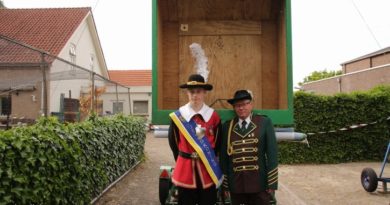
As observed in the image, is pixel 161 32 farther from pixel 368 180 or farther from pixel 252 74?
pixel 368 180

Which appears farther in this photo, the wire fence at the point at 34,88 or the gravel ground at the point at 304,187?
the gravel ground at the point at 304,187

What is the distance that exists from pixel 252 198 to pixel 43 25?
2083cm

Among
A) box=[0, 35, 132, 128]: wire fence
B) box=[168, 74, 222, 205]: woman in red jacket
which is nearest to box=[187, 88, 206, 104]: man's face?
box=[168, 74, 222, 205]: woman in red jacket

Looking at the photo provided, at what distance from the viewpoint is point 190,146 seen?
128 inches

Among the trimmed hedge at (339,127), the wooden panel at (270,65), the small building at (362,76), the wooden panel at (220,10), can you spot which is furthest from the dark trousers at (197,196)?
the small building at (362,76)

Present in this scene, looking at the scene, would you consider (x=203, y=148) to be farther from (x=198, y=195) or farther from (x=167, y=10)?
(x=167, y=10)

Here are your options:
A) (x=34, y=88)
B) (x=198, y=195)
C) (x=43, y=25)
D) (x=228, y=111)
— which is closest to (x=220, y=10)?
(x=228, y=111)

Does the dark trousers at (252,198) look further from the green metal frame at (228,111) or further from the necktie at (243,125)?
the green metal frame at (228,111)

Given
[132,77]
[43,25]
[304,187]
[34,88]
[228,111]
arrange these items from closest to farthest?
[228,111] → [34,88] → [304,187] → [43,25] → [132,77]

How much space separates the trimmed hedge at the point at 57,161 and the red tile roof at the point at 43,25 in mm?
13284

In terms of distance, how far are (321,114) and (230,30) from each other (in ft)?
22.8

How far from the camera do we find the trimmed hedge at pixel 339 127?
418 inches

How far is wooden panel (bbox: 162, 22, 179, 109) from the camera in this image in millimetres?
4523

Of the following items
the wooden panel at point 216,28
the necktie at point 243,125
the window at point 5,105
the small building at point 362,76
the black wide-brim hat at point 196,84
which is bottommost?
the necktie at point 243,125
